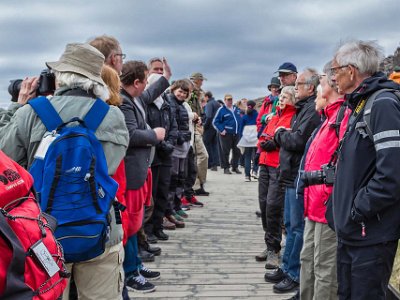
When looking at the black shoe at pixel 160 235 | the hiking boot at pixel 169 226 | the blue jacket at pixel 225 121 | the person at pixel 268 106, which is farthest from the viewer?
the blue jacket at pixel 225 121

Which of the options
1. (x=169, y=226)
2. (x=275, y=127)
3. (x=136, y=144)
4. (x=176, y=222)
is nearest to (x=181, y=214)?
(x=176, y=222)

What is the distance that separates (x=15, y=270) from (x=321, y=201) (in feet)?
8.01

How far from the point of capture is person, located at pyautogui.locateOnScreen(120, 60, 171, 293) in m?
3.90

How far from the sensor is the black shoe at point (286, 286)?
14.7 feet

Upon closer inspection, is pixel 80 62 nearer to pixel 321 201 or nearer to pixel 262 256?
pixel 321 201

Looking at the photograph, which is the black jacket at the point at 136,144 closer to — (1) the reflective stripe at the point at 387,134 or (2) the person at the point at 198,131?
(1) the reflective stripe at the point at 387,134

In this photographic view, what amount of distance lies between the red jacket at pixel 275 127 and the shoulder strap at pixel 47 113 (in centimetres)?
297

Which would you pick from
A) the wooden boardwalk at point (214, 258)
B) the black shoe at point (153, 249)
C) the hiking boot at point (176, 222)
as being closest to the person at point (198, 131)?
the wooden boardwalk at point (214, 258)

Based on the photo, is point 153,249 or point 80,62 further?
point 153,249

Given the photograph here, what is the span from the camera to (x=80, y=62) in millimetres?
2658

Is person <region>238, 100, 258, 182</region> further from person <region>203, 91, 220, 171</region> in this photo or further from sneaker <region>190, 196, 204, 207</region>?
sneaker <region>190, 196, 204, 207</region>

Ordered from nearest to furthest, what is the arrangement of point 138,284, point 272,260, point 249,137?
point 138,284, point 272,260, point 249,137

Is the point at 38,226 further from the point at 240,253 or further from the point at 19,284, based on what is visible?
the point at 240,253

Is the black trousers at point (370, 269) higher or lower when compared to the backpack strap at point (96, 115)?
lower
